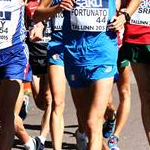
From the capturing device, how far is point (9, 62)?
5473mm

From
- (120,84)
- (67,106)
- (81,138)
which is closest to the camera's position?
(81,138)

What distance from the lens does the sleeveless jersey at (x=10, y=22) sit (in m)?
5.38

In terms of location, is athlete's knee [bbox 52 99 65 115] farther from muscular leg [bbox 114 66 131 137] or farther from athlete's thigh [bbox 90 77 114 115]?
athlete's thigh [bbox 90 77 114 115]

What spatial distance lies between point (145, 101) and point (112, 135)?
31.8 inches

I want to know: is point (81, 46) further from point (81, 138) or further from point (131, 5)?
point (81, 138)

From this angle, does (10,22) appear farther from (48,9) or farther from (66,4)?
(66,4)

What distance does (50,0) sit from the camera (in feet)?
17.1

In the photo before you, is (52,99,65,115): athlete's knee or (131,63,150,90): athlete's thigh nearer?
(131,63,150,90): athlete's thigh

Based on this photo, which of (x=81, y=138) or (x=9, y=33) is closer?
(x=9, y=33)

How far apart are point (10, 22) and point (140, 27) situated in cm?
131

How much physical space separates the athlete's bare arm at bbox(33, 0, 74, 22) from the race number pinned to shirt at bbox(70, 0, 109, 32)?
0.09 m

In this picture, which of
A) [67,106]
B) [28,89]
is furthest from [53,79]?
[28,89]

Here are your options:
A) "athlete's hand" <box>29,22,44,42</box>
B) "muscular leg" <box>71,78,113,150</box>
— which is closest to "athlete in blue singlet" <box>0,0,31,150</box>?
"athlete's hand" <box>29,22,44,42</box>

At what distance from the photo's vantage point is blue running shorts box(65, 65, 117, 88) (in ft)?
16.2
